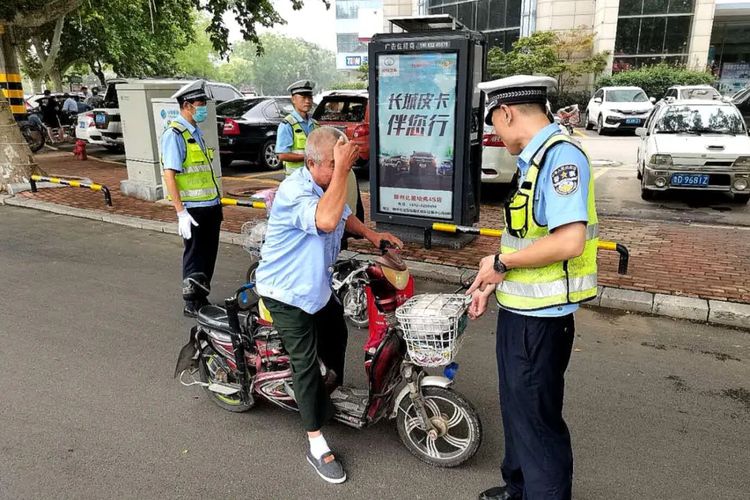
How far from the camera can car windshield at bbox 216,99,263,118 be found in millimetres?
13039

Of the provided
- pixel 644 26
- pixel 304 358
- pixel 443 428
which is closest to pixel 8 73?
pixel 304 358

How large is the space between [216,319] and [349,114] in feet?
29.0

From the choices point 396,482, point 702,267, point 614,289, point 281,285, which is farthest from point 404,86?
point 396,482

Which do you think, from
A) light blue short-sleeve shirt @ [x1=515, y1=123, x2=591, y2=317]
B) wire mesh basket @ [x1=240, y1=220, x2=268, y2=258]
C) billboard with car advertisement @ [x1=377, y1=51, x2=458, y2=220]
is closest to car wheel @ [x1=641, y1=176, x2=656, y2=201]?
billboard with car advertisement @ [x1=377, y1=51, x2=458, y2=220]

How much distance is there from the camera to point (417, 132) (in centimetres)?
668

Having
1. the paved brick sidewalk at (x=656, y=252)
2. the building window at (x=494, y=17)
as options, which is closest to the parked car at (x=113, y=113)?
the paved brick sidewalk at (x=656, y=252)

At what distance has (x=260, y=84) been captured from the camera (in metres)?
113

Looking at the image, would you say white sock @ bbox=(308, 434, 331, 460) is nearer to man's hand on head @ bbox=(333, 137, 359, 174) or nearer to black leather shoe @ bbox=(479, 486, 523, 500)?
black leather shoe @ bbox=(479, 486, 523, 500)

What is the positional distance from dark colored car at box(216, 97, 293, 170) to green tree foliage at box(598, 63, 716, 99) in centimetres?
1904

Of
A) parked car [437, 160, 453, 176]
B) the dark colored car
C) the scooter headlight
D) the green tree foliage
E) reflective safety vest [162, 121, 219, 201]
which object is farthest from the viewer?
the green tree foliage

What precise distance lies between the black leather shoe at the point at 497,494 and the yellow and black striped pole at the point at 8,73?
38.9 feet

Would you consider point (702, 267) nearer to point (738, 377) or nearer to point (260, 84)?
point (738, 377)

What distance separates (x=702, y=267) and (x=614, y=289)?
132 cm

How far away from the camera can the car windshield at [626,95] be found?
20.8 m
